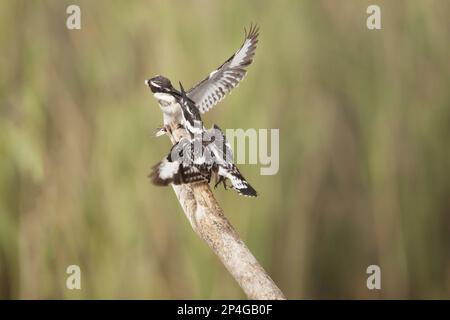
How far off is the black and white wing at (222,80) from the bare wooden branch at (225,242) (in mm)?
130

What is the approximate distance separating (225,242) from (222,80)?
41cm

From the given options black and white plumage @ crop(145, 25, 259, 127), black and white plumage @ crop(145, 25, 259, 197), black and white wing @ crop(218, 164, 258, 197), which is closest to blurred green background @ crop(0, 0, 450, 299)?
black and white plumage @ crop(145, 25, 259, 127)

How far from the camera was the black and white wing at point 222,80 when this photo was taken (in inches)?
53.9

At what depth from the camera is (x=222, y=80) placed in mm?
1403

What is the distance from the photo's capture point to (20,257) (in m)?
2.04

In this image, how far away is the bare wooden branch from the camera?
40.0 inches

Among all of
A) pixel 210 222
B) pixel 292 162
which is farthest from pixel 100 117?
pixel 210 222

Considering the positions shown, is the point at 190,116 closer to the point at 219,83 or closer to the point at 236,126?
the point at 219,83

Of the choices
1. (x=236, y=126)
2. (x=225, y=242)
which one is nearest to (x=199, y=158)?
(x=225, y=242)

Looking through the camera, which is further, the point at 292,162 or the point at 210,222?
the point at 292,162

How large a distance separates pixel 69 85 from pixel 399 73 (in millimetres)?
883

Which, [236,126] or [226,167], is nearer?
[226,167]

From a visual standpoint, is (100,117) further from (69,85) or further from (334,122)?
(334,122)

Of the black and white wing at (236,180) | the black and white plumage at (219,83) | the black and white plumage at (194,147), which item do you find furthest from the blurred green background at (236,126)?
the black and white wing at (236,180)
